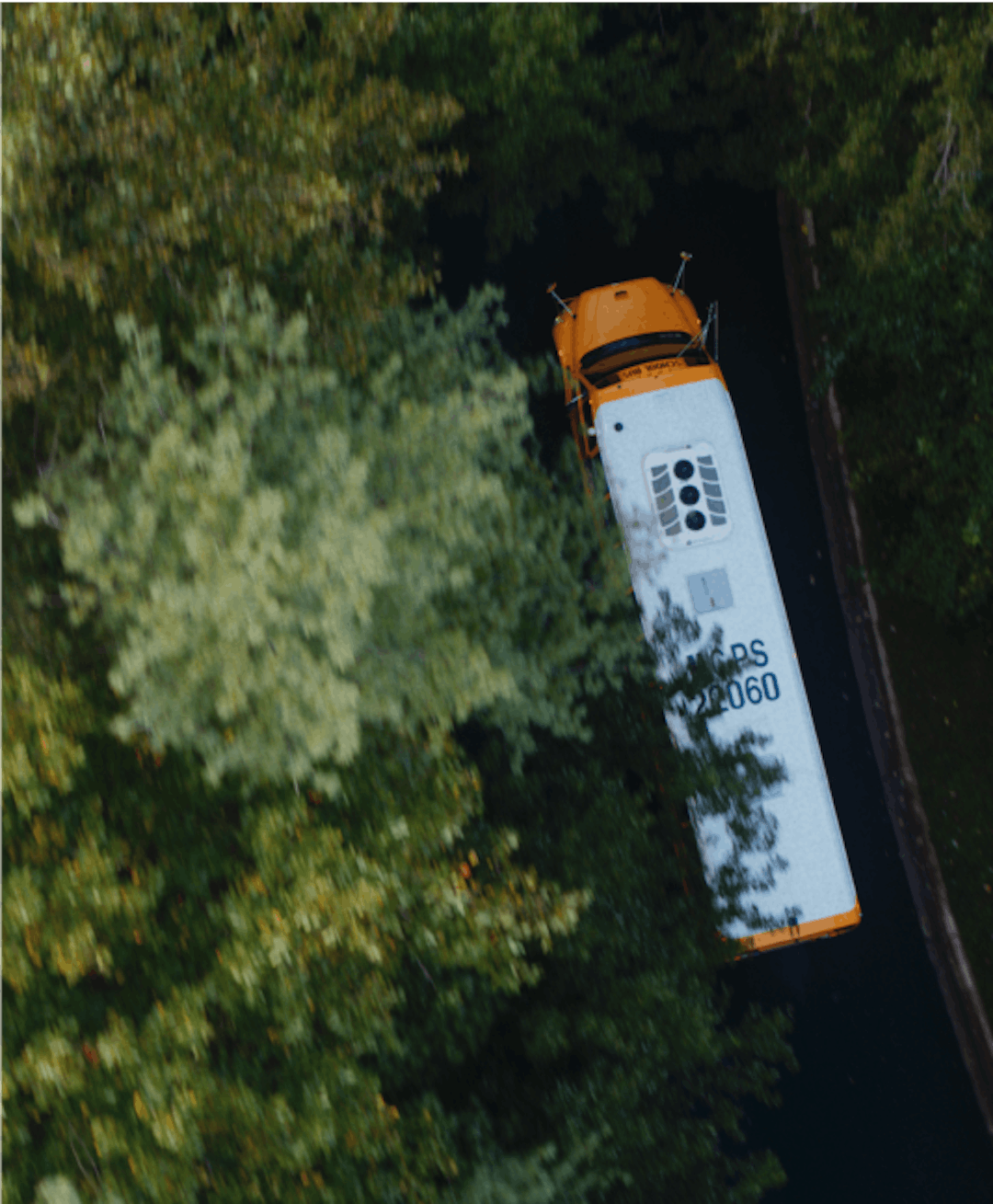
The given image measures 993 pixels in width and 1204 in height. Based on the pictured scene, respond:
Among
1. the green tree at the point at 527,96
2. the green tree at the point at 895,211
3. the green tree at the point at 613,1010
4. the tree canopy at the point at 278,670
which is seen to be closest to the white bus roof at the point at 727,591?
the green tree at the point at 613,1010

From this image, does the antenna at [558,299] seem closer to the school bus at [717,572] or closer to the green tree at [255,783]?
the school bus at [717,572]

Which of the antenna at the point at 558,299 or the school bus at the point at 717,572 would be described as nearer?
the school bus at the point at 717,572

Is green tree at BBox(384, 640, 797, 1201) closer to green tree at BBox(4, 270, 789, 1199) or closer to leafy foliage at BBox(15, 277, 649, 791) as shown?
green tree at BBox(4, 270, 789, 1199)

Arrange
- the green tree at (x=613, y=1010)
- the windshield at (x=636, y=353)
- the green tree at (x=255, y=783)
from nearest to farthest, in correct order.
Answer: the green tree at (x=255, y=783) < the green tree at (x=613, y=1010) < the windshield at (x=636, y=353)

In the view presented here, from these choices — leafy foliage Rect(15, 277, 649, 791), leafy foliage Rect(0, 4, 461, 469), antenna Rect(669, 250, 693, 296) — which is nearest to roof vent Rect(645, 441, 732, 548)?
leafy foliage Rect(15, 277, 649, 791)

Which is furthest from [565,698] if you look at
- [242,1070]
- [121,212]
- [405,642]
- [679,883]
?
[121,212]

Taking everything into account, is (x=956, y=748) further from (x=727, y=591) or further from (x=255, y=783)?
(x=255, y=783)

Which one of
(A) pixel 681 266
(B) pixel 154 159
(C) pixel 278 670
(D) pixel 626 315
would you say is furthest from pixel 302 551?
(A) pixel 681 266

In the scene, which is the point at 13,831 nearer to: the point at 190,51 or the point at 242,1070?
the point at 242,1070
